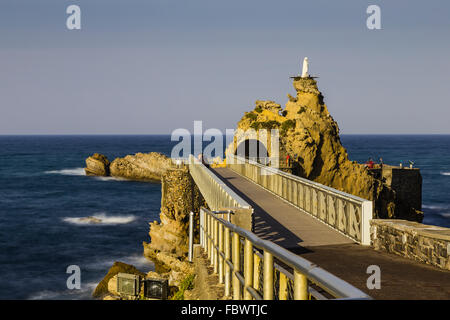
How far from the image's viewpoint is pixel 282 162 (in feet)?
98.1

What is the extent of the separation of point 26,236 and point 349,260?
3657 centimetres

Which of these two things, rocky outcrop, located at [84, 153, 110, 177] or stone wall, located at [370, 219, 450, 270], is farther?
rocky outcrop, located at [84, 153, 110, 177]

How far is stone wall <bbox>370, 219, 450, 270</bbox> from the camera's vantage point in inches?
320

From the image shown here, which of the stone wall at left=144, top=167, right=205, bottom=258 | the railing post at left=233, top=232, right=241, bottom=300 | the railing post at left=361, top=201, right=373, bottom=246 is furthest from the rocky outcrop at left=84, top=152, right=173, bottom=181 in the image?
the railing post at left=233, top=232, right=241, bottom=300

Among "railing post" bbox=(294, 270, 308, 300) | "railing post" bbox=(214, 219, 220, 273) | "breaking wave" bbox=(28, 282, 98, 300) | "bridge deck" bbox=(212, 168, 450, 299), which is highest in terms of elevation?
"railing post" bbox=(294, 270, 308, 300)

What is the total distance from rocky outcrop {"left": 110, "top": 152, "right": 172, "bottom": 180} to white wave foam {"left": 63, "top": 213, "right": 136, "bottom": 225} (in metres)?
35.7

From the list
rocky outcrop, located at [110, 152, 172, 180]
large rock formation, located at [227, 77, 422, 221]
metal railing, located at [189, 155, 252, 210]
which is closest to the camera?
metal railing, located at [189, 155, 252, 210]

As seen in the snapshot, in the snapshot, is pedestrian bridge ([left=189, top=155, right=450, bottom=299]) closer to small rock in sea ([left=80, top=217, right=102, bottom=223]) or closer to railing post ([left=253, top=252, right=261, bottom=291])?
railing post ([left=253, top=252, right=261, bottom=291])

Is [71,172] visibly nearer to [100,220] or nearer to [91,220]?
[91,220]

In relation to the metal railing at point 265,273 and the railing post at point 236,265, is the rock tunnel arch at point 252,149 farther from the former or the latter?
the railing post at point 236,265

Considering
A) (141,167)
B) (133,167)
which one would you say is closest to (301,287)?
(133,167)

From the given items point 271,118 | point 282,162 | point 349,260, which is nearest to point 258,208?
point 349,260

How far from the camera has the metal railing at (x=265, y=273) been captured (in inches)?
118

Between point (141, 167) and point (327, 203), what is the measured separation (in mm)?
76653
